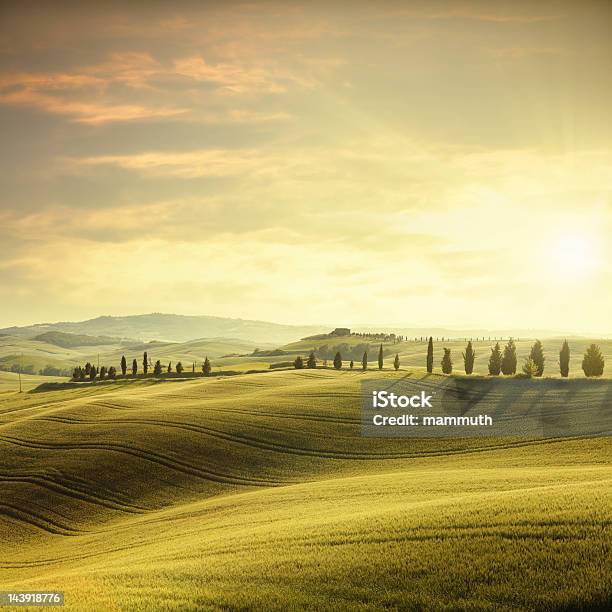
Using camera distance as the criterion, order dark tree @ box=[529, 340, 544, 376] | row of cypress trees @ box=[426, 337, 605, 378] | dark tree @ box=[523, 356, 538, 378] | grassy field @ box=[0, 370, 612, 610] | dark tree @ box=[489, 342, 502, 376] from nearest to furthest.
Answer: grassy field @ box=[0, 370, 612, 610]
row of cypress trees @ box=[426, 337, 605, 378]
dark tree @ box=[523, 356, 538, 378]
dark tree @ box=[529, 340, 544, 376]
dark tree @ box=[489, 342, 502, 376]

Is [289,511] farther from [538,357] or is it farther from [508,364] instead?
[538,357]

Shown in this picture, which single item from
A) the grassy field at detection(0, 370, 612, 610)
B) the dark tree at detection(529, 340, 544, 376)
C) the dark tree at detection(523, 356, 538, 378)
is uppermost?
the dark tree at detection(529, 340, 544, 376)

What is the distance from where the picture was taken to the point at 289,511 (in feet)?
93.2

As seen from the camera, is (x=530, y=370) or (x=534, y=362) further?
(x=534, y=362)

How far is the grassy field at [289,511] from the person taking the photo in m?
13.6

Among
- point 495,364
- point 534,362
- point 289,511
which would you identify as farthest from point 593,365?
point 289,511

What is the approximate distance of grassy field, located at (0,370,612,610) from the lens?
44.8 feet

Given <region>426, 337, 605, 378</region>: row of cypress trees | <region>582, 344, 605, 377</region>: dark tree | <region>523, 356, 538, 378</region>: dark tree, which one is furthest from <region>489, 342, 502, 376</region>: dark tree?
<region>582, 344, 605, 377</region>: dark tree

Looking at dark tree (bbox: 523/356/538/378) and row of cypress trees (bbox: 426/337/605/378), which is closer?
row of cypress trees (bbox: 426/337/605/378)

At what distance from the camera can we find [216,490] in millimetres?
42750

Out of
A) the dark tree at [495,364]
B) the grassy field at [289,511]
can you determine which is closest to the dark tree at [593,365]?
the grassy field at [289,511]

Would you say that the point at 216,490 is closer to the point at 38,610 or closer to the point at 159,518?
the point at 159,518

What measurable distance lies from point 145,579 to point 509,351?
284ft

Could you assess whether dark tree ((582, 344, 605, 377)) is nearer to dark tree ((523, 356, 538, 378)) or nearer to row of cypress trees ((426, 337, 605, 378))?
row of cypress trees ((426, 337, 605, 378))
